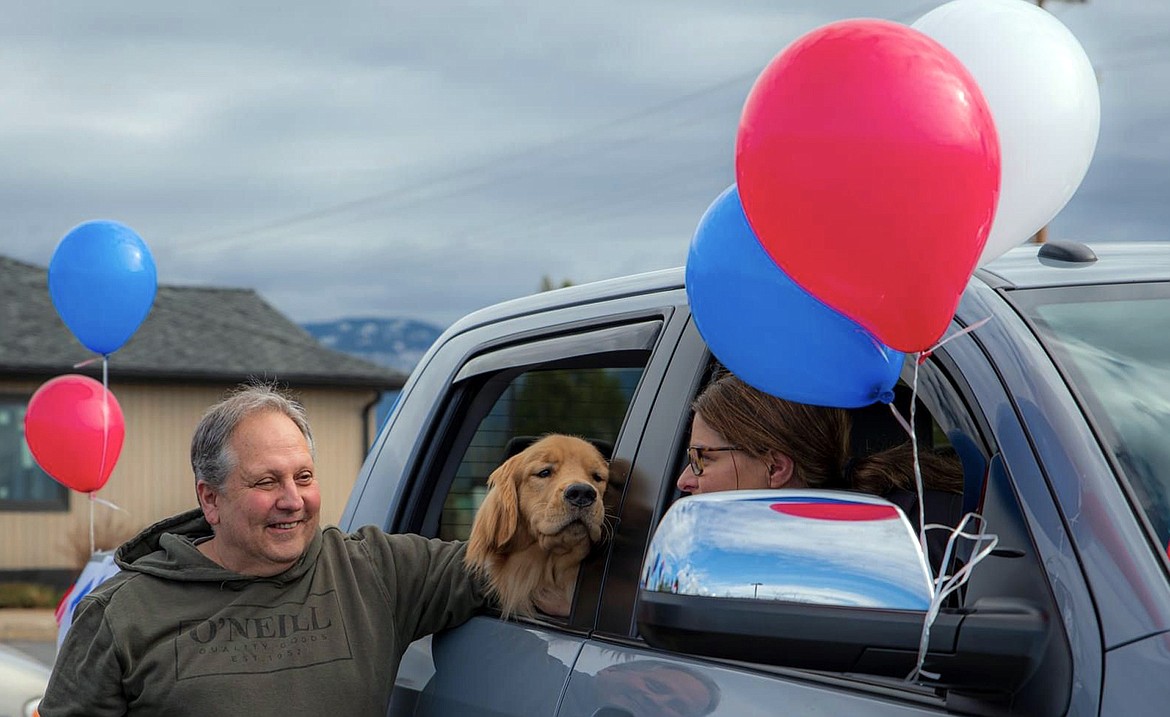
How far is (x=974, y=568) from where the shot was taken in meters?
1.91

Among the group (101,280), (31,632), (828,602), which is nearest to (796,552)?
(828,602)

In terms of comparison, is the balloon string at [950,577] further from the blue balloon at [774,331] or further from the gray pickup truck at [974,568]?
the blue balloon at [774,331]

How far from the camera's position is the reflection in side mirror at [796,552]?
65.9 inches

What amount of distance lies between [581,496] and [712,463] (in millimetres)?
312

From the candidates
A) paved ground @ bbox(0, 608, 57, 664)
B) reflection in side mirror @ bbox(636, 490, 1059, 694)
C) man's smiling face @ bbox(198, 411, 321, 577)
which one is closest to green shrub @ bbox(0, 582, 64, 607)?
paved ground @ bbox(0, 608, 57, 664)

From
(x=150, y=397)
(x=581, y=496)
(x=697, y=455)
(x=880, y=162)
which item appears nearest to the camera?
(x=880, y=162)

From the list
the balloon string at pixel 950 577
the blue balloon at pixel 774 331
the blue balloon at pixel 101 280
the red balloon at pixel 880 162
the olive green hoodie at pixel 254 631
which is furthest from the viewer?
the blue balloon at pixel 101 280

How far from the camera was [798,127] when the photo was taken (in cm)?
185

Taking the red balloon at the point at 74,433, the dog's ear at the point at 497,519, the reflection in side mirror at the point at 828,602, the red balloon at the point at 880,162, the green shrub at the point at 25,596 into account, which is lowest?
the green shrub at the point at 25,596

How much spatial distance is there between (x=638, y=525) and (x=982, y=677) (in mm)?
1020

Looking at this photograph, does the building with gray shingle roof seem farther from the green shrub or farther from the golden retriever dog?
the golden retriever dog

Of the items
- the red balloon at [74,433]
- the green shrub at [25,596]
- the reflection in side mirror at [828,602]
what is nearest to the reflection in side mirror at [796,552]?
the reflection in side mirror at [828,602]

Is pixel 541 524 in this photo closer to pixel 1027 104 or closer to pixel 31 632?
pixel 1027 104

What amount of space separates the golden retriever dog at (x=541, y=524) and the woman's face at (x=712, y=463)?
0.25 m
